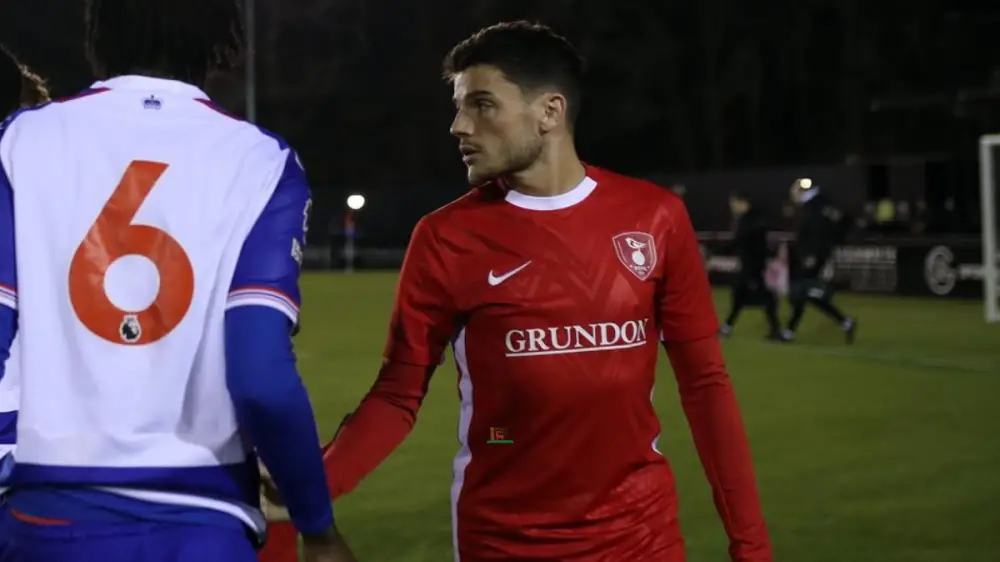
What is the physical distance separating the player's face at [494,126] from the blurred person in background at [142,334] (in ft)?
3.13

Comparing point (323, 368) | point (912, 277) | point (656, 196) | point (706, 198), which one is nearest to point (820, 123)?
point (706, 198)

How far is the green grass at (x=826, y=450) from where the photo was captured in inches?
268

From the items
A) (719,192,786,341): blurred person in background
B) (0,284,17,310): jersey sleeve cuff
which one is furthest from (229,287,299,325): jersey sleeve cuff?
(719,192,786,341): blurred person in background

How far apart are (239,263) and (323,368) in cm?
1224

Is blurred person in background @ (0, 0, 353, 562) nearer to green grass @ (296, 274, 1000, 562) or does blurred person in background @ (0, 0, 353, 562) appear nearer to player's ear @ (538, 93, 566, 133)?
player's ear @ (538, 93, 566, 133)

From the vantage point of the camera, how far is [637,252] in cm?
304

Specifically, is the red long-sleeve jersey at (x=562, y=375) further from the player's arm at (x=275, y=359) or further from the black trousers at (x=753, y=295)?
the black trousers at (x=753, y=295)

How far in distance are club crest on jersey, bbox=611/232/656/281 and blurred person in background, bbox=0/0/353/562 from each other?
1.06 metres

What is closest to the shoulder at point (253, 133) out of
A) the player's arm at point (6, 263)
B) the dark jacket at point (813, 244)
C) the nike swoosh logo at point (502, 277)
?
the player's arm at point (6, 263)

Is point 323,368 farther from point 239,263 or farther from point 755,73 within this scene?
point 755,73

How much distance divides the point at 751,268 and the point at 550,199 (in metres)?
14.2

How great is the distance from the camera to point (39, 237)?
6.84 feet

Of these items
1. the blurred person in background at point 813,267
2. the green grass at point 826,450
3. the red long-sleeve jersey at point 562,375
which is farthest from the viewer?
the blurred person in background at point 813,267

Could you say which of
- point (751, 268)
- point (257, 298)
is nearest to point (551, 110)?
point (257, 298)
